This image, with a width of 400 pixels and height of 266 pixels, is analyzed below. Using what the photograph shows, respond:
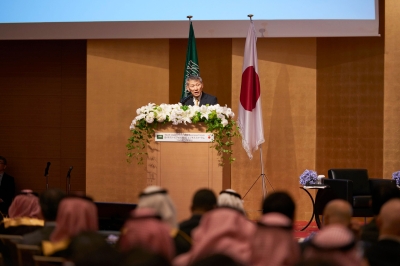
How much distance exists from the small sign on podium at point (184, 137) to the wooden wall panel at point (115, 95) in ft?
12.5

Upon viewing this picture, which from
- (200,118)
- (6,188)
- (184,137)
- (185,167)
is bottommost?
(6,188)

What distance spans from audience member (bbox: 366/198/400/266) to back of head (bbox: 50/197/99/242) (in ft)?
4.63

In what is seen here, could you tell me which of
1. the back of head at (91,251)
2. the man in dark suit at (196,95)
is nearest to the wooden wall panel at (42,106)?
the man in dark suit at (196,95)

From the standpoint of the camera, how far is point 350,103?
10.4 meters

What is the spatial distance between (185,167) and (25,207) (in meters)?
2.63

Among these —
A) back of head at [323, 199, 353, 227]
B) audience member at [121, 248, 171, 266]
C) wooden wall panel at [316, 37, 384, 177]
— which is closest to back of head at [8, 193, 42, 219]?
back of head at [323, 199, 353, 227]

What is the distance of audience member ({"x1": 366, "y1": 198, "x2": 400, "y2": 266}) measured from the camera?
326 cm

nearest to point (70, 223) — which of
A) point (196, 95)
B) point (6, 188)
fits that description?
point (196, 95)

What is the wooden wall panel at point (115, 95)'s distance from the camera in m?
10.7

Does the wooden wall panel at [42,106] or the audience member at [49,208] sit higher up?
the wooden wall panel at [42,106]

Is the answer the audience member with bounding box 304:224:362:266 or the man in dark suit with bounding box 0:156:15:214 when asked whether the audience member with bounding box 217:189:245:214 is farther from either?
the man in dark suit with bounding box 0:156:15:214

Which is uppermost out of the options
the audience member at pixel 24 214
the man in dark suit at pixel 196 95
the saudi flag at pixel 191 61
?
the saudi flag at pixel 191 61

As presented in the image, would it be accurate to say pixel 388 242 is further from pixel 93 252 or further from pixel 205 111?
pixel 205 111

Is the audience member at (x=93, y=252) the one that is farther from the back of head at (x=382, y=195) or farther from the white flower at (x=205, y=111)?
the white flower at (x=205, y=111)
